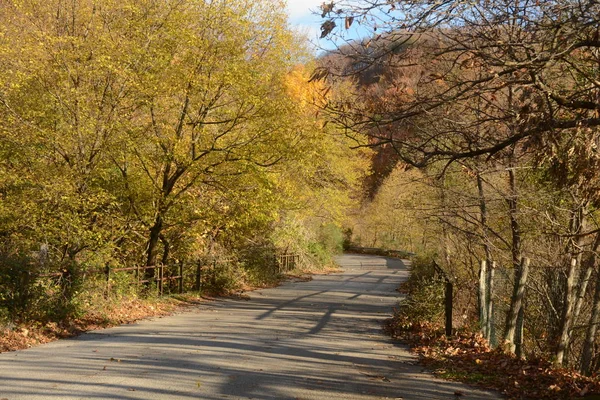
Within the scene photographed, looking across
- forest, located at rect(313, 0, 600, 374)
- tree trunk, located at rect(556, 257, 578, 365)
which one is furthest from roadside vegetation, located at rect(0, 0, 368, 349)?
tree trunk, located at rect(556, 257, 578, 365)

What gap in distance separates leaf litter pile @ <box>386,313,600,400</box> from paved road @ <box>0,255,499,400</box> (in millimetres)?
407

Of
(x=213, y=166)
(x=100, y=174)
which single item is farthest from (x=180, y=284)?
(x=100, y=174)

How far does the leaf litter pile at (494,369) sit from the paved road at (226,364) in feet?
1.33

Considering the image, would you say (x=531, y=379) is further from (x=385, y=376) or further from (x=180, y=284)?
(x=180, y=284)

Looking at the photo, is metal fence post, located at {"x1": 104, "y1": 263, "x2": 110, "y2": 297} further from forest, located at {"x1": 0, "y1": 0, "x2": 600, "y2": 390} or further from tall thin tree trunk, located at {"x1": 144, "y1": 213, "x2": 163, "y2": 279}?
tall thin tree trunk, located at {"x1": 144, "y1": 213, "x2": 163, "y2": 279}

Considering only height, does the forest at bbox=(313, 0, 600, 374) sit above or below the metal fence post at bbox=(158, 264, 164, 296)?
above

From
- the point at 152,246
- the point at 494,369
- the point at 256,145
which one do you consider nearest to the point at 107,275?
the point at 152,246

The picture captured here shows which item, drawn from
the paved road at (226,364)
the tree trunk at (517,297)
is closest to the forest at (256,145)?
the tree trunk at (517,297)

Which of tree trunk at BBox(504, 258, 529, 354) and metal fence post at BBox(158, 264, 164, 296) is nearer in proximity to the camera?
tree trunk at BBox(504, 258, 529, 354)

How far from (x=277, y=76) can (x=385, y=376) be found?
42.6 feet

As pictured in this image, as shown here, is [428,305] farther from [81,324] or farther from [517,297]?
[81,324]

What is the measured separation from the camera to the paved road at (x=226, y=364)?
770 centimetres

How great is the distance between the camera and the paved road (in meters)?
7.70

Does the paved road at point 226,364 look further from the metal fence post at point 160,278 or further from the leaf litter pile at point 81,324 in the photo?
the metal fence post at point 160,278
